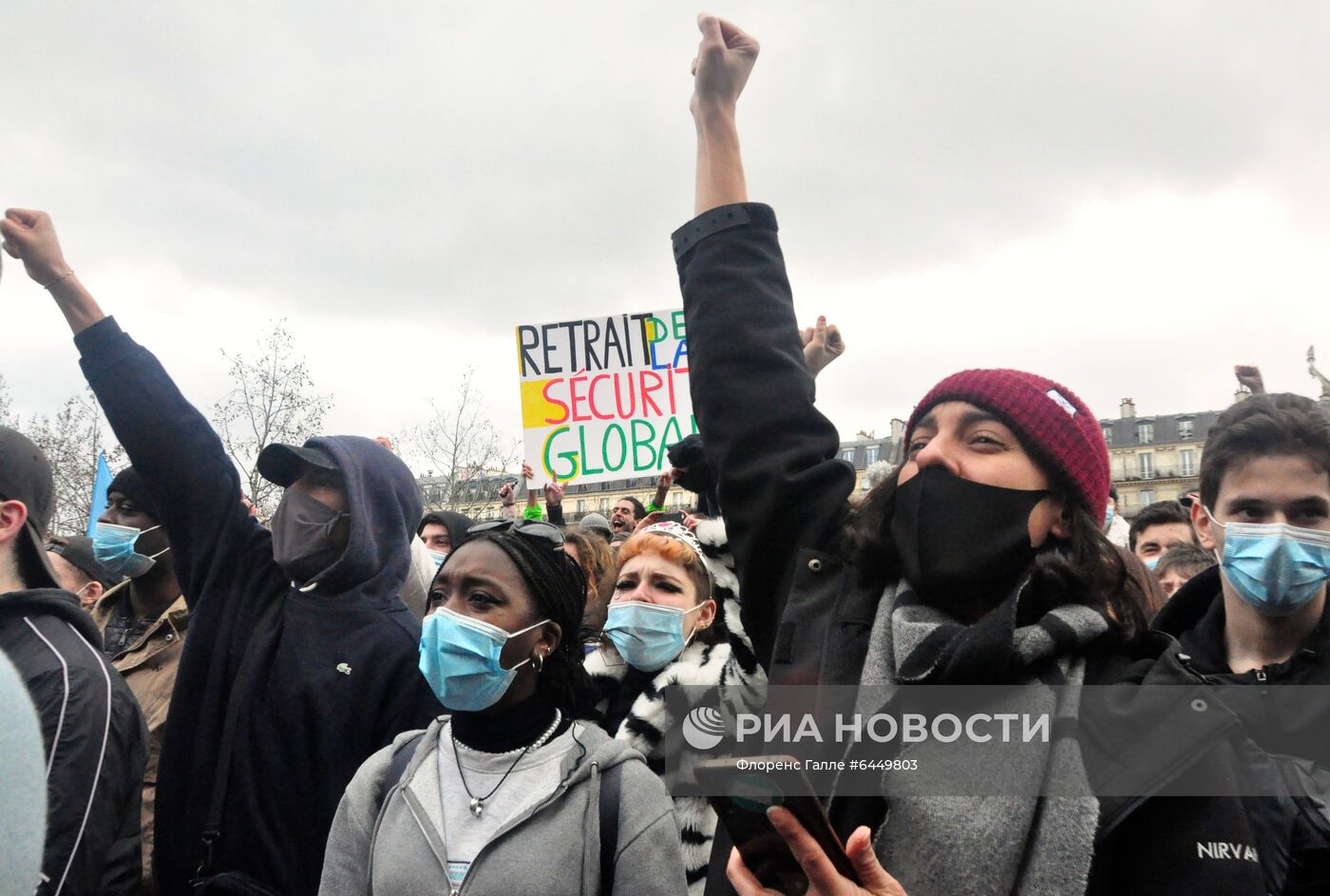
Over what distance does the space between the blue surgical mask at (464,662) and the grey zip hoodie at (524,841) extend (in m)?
0.22

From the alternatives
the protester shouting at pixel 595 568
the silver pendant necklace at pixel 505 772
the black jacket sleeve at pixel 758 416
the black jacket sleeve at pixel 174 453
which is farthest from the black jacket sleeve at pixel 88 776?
the protester shouting at pixel 595 568

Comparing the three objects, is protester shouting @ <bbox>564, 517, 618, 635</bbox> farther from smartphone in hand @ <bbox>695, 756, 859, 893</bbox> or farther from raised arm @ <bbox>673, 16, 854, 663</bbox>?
smartphone in hand @ <bbox>695, 756, 859, 893</bbox>

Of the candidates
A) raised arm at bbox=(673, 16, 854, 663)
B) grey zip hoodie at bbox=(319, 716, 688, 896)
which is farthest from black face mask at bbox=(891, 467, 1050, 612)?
grey zip hoodie at bbox=(319, 716, 688, 896)

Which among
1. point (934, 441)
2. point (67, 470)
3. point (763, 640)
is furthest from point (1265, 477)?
point (67, 470)

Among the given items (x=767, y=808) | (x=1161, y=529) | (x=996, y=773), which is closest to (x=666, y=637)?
(x=996, y=773)

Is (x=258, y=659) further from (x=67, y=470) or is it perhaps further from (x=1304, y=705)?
(x=67, y=470)

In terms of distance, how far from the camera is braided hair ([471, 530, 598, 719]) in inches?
121

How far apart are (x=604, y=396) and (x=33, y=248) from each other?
4370mm

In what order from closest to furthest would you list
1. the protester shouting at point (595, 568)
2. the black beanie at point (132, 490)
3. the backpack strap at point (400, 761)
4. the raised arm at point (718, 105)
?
the raised arm at point (718, 105)
the backpack strap at point (400, 761)
the black beanie at point (132, 490)
the protester shouting at point (595, 568)

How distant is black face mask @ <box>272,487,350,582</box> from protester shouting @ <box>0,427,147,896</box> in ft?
2.05

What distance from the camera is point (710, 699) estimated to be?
360cm

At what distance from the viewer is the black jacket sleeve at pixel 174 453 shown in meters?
3.22

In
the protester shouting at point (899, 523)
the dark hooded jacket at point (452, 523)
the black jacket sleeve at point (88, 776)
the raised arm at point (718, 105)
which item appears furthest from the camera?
the dark hooded jacket at point (452, 523)

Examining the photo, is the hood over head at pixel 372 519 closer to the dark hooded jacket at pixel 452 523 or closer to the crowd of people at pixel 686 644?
the crowd of people at pixel 686 644
